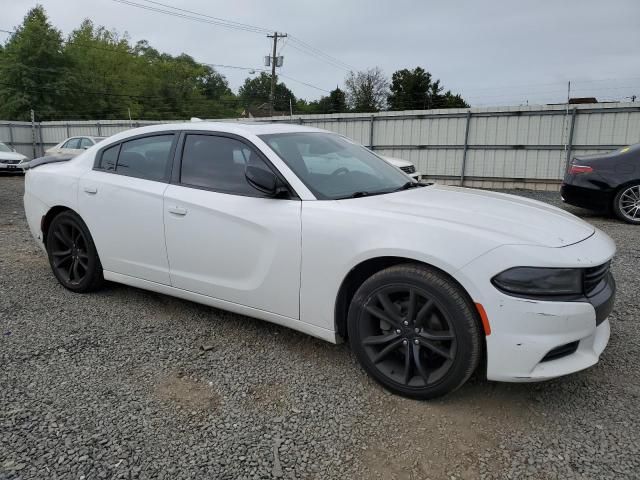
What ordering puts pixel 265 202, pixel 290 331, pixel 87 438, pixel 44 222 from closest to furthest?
1. pixel 87 438
2. pixel 265 202
3. pixel 290 331
4. pixel 44 222

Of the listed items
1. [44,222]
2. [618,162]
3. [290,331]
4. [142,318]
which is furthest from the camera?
[618,162]

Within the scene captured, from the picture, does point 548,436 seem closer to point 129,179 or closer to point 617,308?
point 617,308

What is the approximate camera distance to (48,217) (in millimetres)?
4395

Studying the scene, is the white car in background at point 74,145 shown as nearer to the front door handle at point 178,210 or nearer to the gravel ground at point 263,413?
the gravel ground at point 263,413

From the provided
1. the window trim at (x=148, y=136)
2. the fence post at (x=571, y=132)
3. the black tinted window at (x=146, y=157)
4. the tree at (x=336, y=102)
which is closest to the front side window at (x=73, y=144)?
the window trim at (x=148, y=136)

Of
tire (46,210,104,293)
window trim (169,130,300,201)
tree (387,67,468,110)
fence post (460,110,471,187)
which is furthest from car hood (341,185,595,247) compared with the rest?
tree (387,67,468,110)

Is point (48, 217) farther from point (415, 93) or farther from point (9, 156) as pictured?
point (415, 93)

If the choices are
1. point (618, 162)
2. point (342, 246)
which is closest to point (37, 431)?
point (342, 246)

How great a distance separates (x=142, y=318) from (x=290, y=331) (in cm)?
118

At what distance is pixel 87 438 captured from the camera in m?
2.30

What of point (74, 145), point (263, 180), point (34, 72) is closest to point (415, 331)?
point (263, 180)

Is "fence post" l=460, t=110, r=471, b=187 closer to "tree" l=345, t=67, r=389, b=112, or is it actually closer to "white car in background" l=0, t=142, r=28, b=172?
"white car in background" l=0, t=142, r=28, b=172

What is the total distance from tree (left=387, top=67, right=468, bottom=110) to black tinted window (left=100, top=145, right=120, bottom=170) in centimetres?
5216

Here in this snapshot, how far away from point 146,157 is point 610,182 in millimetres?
7288
